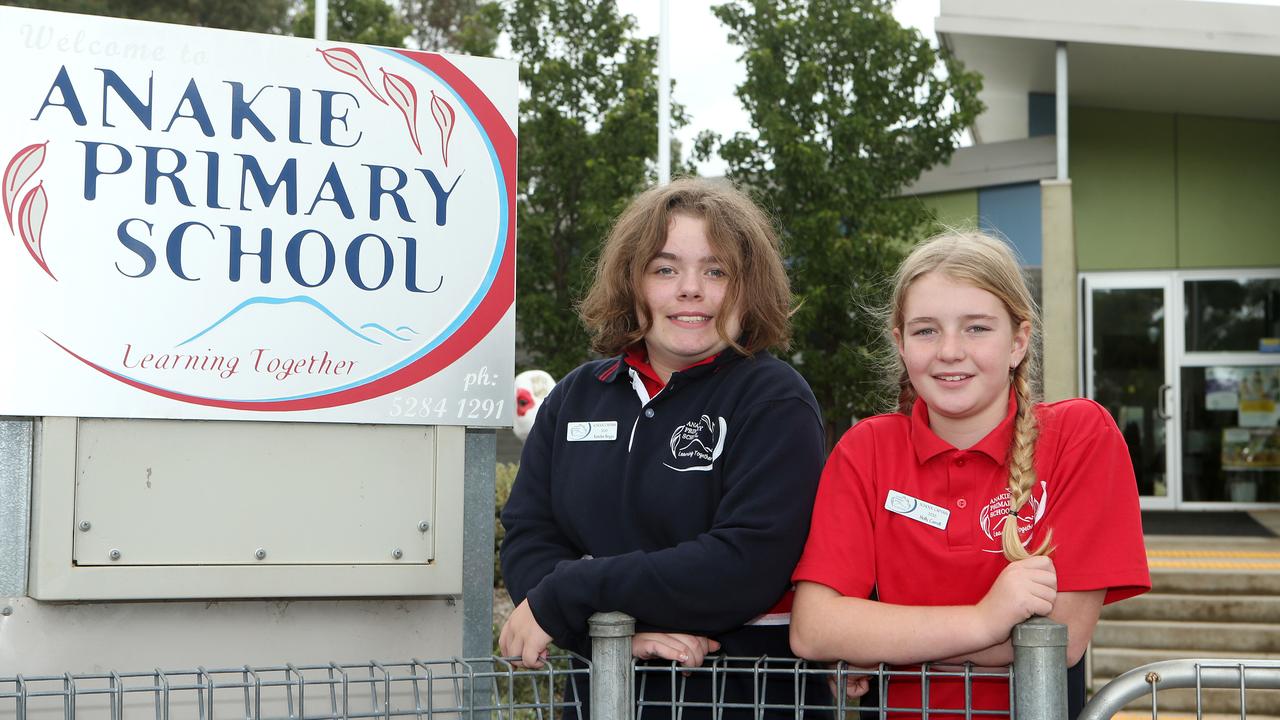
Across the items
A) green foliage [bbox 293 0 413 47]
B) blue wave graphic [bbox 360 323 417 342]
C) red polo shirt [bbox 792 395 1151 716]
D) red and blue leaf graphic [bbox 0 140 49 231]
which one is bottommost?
red polo shirt [bbox 792 395 1151 716]

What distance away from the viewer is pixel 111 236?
2.81 metres

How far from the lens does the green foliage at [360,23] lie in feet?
46.8

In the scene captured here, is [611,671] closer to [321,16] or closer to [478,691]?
[478,691]

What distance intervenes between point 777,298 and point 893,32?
11054mm

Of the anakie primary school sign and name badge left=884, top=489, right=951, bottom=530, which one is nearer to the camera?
name badge left=884, top=489, right=951, bottom=530

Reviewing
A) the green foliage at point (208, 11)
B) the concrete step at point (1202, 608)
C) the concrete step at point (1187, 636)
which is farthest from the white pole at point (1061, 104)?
the green foliage at point (208, 11)

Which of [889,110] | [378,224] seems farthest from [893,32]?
[378,224]

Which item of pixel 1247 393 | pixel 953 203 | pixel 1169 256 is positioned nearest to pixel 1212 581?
pixel 1247 393

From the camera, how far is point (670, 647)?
6.39 feet

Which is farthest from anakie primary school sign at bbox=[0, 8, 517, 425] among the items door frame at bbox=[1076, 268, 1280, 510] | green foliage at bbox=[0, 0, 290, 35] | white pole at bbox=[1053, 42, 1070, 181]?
green foliage at bbox=[0, 0, 290, 35]

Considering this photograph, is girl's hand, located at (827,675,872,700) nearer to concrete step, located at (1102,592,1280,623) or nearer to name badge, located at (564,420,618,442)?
name badge, located at (564,420,618,442)

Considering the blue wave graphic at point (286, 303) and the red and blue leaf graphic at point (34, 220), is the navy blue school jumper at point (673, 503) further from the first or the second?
the red and blue leaf graphic at point (34, 220)

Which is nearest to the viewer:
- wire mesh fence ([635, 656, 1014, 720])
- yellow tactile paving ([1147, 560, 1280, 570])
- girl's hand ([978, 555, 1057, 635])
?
girl's hand ([978, 555, 1057, 635])

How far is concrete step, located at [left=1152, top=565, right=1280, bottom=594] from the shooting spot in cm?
800
